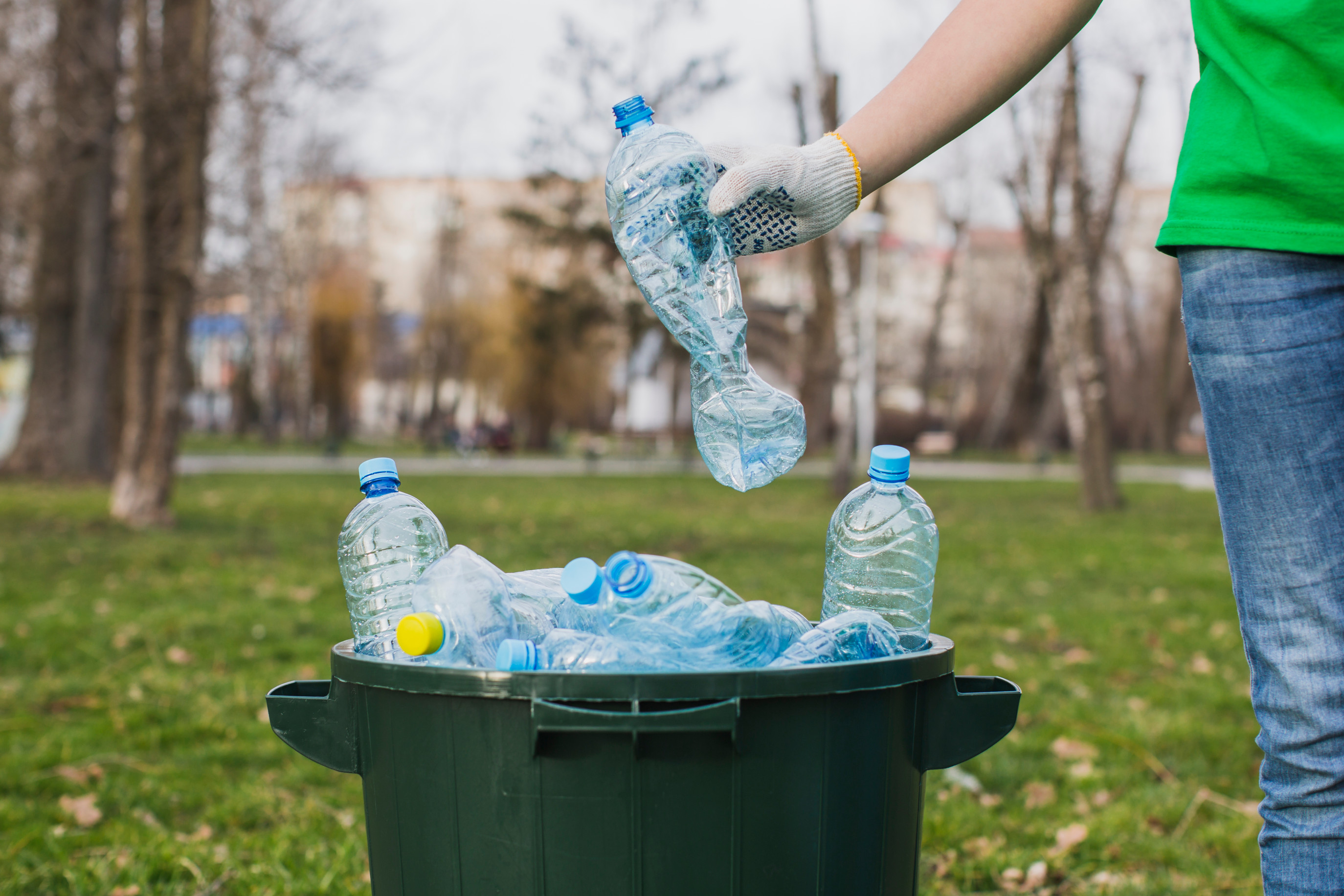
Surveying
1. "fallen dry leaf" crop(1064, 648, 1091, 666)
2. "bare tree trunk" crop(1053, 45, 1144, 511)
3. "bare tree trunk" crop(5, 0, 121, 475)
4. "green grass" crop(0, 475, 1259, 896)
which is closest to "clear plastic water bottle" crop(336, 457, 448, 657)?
"green grass" crop(0, 475, 1259, 896)

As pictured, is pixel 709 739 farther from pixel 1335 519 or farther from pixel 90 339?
pixel 90 339

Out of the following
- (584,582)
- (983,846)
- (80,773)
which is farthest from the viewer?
(80,773)

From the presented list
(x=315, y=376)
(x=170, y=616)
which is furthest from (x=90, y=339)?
(x=315, y=376)

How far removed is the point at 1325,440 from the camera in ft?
4.57

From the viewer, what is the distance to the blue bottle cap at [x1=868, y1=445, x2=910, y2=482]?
1.64 metres

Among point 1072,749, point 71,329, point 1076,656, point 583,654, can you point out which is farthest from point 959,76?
point 71,329

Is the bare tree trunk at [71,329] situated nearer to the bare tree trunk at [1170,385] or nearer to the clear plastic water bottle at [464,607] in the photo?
the clear plastic water bottle at [464,607]

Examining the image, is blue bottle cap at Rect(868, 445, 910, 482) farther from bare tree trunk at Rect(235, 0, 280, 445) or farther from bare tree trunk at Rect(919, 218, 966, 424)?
bare tree trunk at Rect(919, 218, 966, 424)

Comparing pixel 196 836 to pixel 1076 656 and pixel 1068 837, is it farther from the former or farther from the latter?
pixel 1076 656

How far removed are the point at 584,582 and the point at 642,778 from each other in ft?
0.76

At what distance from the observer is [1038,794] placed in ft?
11.3

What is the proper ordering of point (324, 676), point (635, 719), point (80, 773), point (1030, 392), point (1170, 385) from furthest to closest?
point (1170, 385) → point (1030, 392) → point (324, 676) → point (80, 773) → point (635, 719)

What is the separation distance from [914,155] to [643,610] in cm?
74

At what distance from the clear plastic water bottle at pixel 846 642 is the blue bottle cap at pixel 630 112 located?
29.6 inches
